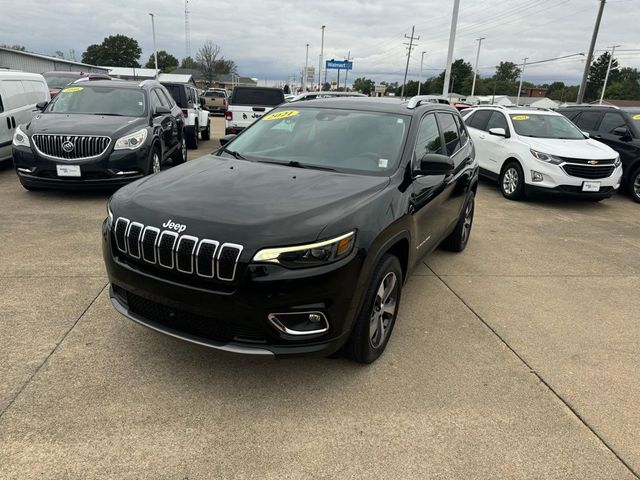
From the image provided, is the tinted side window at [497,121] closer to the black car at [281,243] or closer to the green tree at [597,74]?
the black car at [281,243]

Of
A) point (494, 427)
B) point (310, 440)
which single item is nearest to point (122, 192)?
point (310, 440)

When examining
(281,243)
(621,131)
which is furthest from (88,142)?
(621,131)

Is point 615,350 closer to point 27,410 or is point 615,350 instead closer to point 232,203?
point 232,203

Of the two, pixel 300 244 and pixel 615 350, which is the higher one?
pixel 300 244

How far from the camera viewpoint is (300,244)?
99.3 inches

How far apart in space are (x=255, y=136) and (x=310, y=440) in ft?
8.72

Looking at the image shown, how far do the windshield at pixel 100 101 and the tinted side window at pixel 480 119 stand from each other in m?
7.10

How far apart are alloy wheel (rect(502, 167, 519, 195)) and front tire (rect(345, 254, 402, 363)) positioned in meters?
6.80

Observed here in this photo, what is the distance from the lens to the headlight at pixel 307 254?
8.18ft

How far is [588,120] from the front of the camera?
11.3 meters

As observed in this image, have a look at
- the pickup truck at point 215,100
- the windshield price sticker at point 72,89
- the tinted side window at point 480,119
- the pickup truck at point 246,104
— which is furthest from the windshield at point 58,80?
the pickup truck at point 215,100

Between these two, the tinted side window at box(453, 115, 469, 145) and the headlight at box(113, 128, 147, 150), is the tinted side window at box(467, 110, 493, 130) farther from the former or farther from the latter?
the headlight at box(113, 128, 147, 150)

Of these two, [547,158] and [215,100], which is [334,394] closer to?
[547,158]

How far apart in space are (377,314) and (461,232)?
2.84 m
